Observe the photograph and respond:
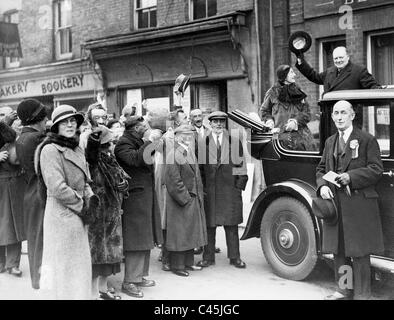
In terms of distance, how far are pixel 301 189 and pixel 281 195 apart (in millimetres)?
363

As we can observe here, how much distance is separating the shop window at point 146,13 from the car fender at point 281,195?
8405 mm

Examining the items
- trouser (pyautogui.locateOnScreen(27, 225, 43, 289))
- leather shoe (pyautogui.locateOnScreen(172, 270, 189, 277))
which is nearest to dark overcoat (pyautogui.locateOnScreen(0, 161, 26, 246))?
trouser (pyautogui.locateOnScreen(27, 225, 43, 289))

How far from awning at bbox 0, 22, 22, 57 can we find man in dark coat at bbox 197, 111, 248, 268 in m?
7.43

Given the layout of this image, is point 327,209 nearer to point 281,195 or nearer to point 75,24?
point 281,195

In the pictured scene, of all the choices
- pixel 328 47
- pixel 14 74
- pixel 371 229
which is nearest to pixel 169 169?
pixel 371 229

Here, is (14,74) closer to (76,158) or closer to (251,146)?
(251,146)

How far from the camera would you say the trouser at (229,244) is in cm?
629

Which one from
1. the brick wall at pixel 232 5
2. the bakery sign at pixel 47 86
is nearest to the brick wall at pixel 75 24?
the bakery sign at pixel 47 86

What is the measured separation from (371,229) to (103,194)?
2.44m

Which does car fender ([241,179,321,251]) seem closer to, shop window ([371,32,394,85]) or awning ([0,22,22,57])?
shop window ([371,32,394,85])

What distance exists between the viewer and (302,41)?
6.18m

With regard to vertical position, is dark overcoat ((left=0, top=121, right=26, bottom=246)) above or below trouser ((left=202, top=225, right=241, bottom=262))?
above

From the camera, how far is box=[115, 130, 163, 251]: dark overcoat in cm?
519

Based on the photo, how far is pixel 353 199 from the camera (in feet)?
15.1
